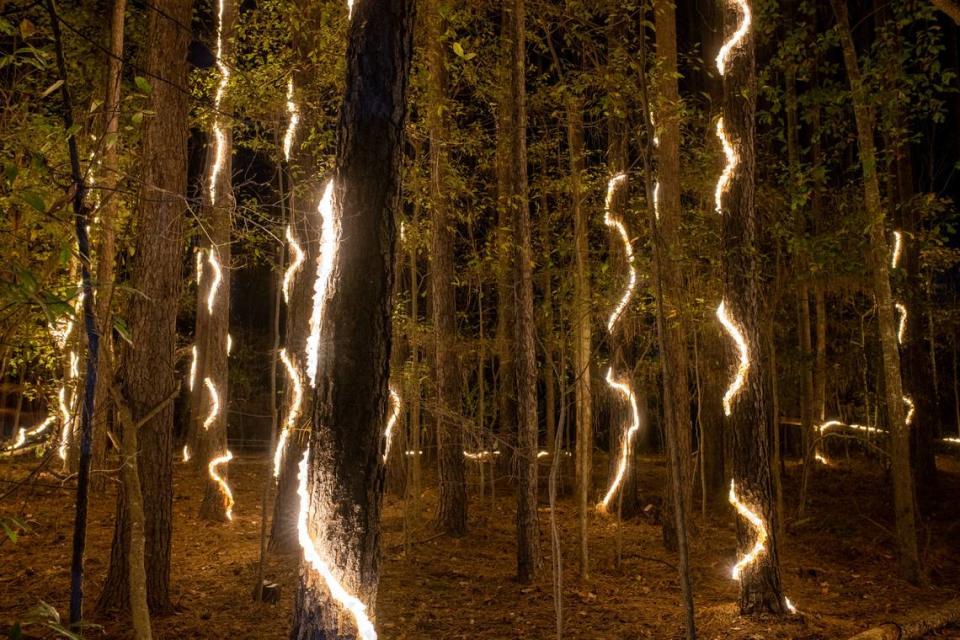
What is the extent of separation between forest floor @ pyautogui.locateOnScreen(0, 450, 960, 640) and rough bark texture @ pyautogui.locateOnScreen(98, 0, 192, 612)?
19.1 inches

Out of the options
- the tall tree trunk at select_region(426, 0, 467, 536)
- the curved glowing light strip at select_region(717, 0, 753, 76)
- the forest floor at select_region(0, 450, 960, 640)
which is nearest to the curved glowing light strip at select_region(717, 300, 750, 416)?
the forest floor at select_region(0, 450, 960, 640)

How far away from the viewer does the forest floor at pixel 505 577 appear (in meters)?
6.53

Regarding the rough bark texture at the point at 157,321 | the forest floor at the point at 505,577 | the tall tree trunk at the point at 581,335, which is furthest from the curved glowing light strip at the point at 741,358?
the rough bark texture at the point at 157,321

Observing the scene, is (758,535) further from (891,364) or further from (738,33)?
(738,33)

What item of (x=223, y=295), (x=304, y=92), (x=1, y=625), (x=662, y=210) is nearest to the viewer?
(x=1, y=625)

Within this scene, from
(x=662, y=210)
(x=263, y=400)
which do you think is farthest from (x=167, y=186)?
(x=263, y=400)

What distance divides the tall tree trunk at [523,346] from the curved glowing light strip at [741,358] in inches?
82.4

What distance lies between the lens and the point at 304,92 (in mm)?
8219

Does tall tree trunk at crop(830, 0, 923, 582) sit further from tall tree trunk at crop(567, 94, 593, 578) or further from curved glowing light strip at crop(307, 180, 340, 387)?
curved glowing light strip at crop(307, 180, 340, 387)

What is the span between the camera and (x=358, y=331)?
4348mm

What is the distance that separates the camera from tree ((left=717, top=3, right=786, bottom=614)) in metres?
6.74

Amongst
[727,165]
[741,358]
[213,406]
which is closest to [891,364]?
[741,358]

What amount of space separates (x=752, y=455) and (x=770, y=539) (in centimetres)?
80

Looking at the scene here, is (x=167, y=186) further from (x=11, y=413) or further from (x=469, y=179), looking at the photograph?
(x=11, y=413)
